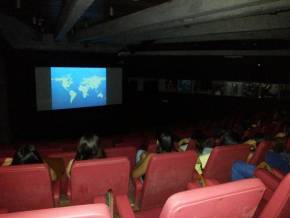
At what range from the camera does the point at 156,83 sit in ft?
48.1

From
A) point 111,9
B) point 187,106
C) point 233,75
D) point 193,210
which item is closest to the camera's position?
point 193,210

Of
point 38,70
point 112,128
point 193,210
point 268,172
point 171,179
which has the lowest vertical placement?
point 112,128

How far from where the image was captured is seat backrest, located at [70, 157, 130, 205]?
2.24m

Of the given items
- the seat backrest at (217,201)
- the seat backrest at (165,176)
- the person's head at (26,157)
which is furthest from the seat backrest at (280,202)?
the person's head at (26,157)

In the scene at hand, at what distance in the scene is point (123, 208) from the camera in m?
1.97

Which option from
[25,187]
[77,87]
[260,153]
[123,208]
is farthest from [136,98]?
[123,208]

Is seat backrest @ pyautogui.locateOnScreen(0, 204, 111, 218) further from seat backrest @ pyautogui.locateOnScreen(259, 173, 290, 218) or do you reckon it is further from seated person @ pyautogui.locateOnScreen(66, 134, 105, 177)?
seated person @ pyautogui.locateOnScreen(66, 134, 105, 177)

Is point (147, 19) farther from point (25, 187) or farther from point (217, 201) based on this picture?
point (217, 201)

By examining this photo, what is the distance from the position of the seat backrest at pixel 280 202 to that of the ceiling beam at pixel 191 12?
1.79 meters

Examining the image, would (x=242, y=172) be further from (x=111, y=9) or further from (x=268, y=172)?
(x=111, y=9)

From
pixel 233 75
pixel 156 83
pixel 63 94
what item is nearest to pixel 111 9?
pixel 63 94

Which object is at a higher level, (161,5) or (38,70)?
(161,5)

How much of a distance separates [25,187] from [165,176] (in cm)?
125

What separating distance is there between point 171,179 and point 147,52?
27.0 feet
